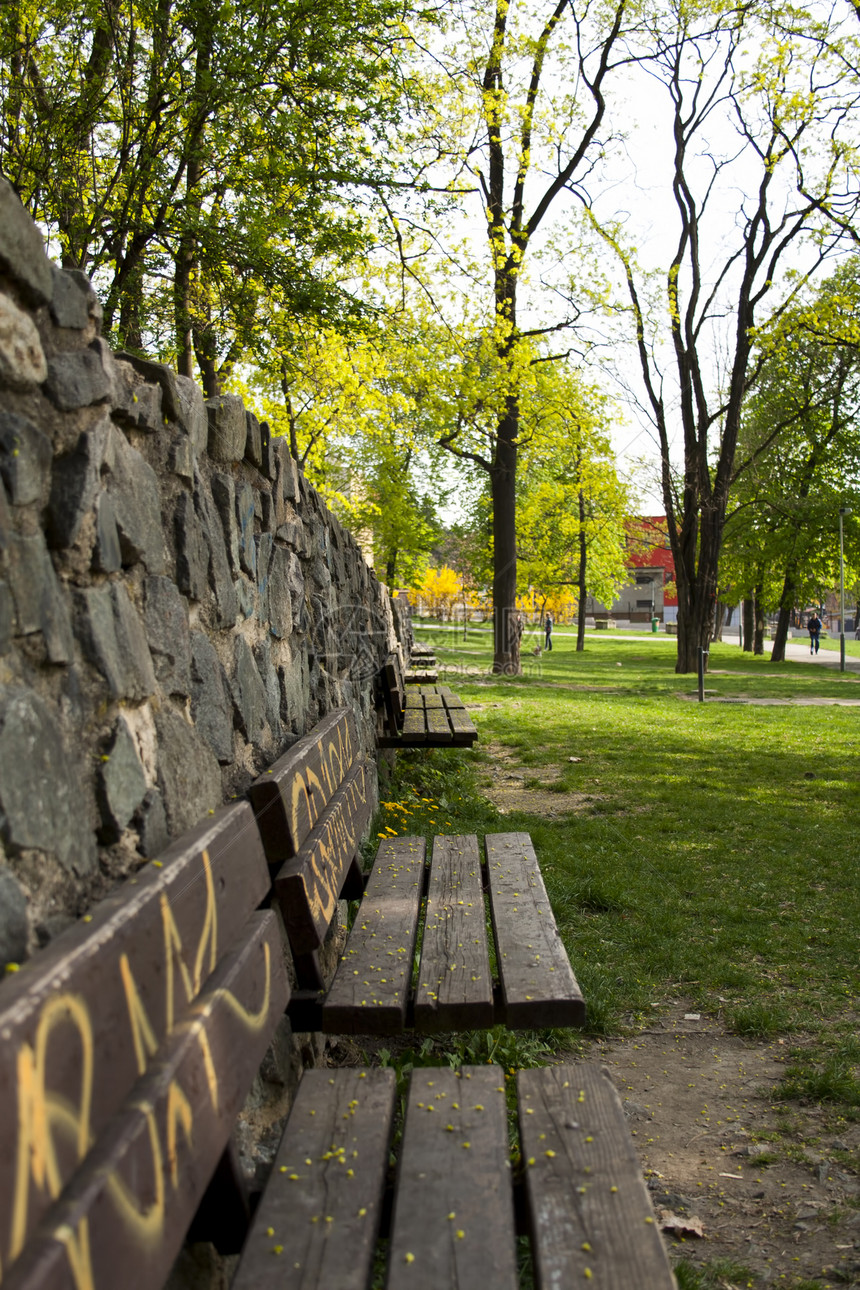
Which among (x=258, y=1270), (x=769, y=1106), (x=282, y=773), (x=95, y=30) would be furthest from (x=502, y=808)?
(x=95, y=30)

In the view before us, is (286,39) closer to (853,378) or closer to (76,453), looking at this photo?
(76,453)

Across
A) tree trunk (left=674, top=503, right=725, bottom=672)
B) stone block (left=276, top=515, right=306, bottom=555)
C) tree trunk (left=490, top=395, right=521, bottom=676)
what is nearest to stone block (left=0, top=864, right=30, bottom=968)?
stone block (left=276, top=515, right=306, bottom=555)

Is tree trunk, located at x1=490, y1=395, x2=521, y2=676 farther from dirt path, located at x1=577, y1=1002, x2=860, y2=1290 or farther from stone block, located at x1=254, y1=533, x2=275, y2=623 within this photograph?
stone block, located at x1=254, y1=533, x2=275, y2=623

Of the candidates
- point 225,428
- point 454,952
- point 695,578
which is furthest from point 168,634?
point 695,578

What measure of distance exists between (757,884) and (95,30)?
7264 millimetres

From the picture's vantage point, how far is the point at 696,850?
600 centimetres

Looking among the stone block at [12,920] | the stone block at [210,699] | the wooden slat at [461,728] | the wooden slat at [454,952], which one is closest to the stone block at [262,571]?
the stone block at [210,699]

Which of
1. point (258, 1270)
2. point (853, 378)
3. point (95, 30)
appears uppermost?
point (853, 378)

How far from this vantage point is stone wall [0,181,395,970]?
1.41m

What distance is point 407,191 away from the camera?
10.3m

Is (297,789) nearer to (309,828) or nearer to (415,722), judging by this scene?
(309,828)

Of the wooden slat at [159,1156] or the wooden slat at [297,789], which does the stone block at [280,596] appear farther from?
the wooden slat at [159,1156]

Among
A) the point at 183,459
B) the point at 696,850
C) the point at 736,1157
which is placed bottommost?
the point at 736,1157

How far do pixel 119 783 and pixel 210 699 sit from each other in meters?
0.62
